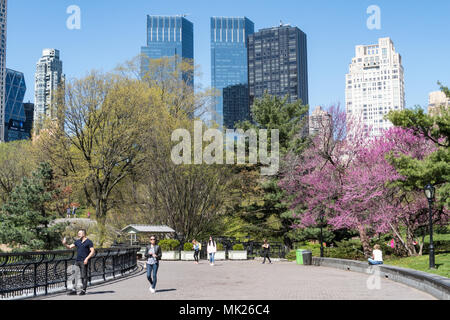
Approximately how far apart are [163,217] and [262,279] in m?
28.3

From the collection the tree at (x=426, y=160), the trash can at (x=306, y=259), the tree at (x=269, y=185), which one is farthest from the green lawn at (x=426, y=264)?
the tree at (x=269, y=185)

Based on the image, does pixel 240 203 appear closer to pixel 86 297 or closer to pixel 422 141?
pixel 422 141

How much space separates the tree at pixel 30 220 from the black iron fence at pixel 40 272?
10764 millimetres

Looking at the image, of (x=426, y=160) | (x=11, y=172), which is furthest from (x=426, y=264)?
(x=11, y=172)

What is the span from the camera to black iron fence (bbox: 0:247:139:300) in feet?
47.4

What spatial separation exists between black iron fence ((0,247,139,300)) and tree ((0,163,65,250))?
10764 mm

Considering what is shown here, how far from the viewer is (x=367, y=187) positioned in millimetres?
31922

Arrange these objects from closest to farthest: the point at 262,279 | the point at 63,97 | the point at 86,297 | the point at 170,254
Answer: the point at 86,297
the point at 262,279
the point at 170,254
the point at 63,97

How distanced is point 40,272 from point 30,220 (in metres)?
16.4

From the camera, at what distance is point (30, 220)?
31188 millimetres

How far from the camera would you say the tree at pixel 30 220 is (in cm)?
3052

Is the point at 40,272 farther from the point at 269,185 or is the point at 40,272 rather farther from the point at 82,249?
the point at 269,185
